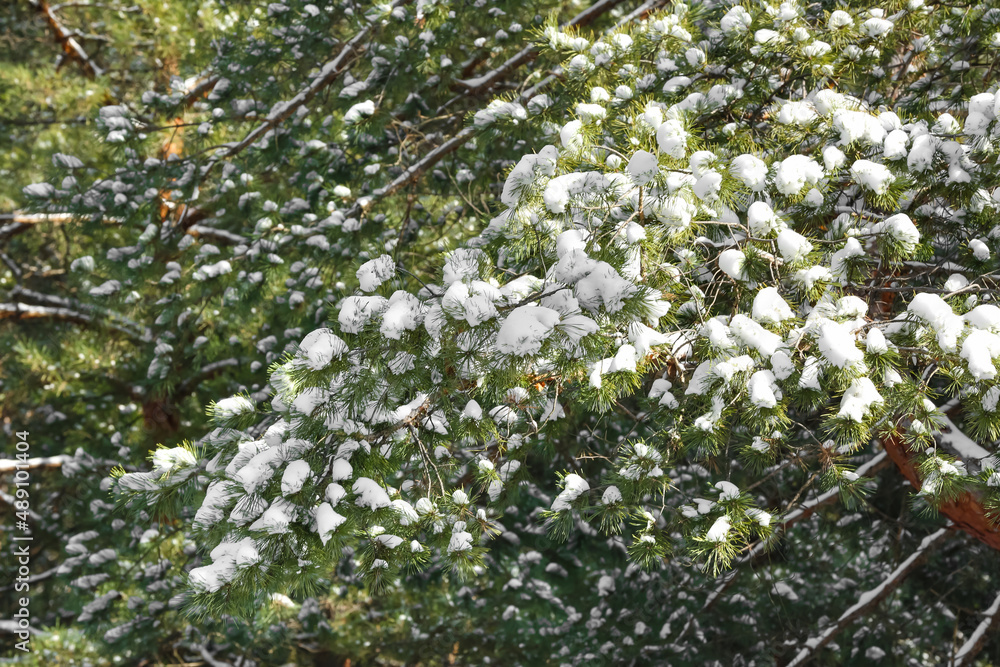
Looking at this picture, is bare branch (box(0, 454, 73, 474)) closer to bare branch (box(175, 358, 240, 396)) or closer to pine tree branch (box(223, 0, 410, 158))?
bare branch (box(175, 358, 240, 396))

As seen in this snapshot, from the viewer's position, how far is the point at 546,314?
1575 mm

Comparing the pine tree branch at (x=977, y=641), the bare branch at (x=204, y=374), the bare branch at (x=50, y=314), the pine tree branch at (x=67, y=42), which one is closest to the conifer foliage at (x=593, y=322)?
the pine tree branch at (x=977, y=641)

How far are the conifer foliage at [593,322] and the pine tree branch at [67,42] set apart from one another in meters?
3.58

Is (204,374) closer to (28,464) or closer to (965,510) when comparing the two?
(28,464)

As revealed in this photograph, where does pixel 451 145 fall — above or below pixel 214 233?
above

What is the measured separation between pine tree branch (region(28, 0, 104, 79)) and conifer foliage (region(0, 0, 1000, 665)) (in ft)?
11.8

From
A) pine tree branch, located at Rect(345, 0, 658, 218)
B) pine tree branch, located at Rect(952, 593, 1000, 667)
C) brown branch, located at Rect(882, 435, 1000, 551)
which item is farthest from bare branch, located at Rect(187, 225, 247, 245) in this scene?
pine tree branch, located at Rect(952, 593, 1000, 667)

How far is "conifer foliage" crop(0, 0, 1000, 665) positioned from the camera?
177 cm

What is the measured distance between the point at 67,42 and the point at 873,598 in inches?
346

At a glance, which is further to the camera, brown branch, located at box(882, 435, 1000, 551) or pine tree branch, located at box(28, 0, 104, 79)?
pine tree branch, located at box(28, 0, 104, 79)

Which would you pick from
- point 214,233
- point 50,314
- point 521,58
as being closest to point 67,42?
point 50,314

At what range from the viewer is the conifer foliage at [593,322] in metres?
1.77

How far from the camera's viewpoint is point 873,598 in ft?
12.0

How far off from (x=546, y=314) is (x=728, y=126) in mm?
1413
